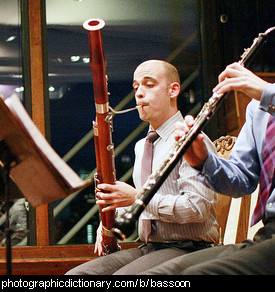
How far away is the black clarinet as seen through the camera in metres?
1.31

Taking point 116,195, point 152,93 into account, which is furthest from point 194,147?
point 152,93

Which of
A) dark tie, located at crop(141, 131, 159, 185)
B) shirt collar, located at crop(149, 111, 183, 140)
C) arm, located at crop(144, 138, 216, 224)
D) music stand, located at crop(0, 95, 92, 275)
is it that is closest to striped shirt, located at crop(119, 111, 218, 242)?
arm, located at crop(144, 138, 216, 224)

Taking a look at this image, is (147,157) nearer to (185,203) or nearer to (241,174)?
(185,203)

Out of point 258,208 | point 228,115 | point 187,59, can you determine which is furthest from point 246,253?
point 187,59

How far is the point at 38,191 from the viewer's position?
1.50m

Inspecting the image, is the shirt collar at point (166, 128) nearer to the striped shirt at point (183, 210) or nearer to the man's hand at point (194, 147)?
the striped shirt at point (183, 210)

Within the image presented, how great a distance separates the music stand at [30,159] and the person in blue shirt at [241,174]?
1.40 feet

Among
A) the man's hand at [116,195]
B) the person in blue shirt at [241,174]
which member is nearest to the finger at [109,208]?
the man's hand at [116,195]

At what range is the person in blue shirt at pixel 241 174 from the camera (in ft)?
4.29

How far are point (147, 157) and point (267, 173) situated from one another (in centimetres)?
64

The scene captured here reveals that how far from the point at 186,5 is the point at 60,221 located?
83.9 inches

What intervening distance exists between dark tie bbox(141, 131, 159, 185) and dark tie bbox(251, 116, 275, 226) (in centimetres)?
57

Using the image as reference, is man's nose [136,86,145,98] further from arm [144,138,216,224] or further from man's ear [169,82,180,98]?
arm [144,138,216,224]

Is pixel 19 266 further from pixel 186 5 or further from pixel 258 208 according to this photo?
pixel 186 5
